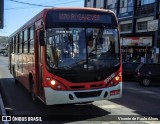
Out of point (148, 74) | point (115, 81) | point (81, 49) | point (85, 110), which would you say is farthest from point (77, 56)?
point (148, 74)

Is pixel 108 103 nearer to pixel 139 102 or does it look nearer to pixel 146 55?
pixel 139 102

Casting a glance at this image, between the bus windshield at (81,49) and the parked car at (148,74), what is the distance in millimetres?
12400

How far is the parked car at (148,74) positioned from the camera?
23062 mm

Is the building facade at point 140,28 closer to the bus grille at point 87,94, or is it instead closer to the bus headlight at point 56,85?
the bus grille at point 87,94

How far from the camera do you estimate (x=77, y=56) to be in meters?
10.6

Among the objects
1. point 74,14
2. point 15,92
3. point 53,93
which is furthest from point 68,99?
point 15,92

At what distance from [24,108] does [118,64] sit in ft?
11.0

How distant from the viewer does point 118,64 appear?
1114 centimetres

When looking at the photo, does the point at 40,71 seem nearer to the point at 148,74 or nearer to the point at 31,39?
the point at 31,39

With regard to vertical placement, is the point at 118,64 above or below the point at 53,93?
above

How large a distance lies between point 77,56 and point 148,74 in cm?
1340

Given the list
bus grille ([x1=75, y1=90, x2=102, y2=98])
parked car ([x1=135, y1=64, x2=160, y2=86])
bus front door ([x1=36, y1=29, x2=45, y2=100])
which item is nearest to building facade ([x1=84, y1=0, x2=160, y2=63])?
parked car ([x1=135, y1=64, x2=160, y2=86])

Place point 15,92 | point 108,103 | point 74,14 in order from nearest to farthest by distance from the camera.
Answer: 1. point 74,14
2. point 108,103
3. point 15,92

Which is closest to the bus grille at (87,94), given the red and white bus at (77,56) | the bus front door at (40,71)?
the red and white bus at (77,56)
